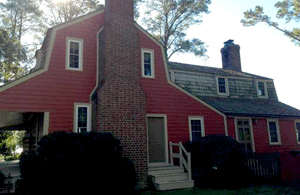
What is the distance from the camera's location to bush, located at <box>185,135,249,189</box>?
987 centimetres

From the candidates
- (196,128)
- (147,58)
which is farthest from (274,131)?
(147,58)

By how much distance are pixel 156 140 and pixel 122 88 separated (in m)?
→ 3.11

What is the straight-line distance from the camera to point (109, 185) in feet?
24.4

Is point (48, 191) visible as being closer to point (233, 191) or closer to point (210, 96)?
point (233, 191)

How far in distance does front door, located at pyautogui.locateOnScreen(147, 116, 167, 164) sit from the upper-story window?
6784mm

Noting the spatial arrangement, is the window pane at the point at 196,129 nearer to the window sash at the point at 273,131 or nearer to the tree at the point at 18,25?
the window sash at the point at 273,131

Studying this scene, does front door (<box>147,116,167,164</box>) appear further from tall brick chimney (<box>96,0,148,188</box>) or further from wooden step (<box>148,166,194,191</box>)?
tall brick chimney (<box>96,0,148,188</box>)

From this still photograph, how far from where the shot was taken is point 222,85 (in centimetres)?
1711

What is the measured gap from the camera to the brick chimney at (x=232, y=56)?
2109cm

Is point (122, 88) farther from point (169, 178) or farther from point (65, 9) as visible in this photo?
point (65, 9)

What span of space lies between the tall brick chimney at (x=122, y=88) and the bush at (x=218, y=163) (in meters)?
2.51

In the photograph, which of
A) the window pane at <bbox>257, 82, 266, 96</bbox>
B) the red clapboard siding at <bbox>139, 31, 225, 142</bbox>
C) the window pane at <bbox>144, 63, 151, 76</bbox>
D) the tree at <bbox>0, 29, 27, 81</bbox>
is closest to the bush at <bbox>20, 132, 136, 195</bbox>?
the red clapboard siding at <bbox>139, 31, 225, 142</bbox>

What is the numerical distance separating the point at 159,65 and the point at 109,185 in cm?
682

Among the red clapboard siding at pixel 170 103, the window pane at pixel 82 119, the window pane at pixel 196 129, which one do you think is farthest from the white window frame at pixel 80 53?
the window pane at pixel 196 129
